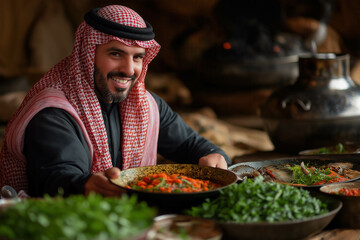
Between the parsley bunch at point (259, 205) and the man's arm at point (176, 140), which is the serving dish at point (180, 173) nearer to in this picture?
the parsley bunch at point (259, 205)

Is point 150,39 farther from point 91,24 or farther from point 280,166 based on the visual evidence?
point 280,166

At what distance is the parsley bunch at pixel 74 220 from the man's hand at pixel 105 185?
0.46 meters

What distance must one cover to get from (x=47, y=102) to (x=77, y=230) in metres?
1.24

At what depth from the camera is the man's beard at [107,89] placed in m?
2.58

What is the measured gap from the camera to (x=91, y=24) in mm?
2535

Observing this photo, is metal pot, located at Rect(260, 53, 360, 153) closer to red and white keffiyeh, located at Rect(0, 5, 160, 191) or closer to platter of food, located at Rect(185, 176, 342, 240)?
red and white keffiyeh, located at Rect(0, 5, 160, 191)

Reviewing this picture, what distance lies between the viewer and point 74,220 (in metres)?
1.36

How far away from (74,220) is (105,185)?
0.65m

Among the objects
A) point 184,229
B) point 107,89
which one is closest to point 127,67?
point 107,89

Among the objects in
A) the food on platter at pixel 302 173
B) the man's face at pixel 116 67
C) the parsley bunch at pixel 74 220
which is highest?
the man's face at pixel 116 67

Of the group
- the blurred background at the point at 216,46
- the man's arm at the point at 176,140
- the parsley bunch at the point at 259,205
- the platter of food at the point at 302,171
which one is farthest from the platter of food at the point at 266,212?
the blurred background at the point at 216,46

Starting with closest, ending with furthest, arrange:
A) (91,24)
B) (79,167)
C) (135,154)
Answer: (79,167) → (91,24) → (135,154)

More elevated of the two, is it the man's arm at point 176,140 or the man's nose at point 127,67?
the man's nose at point 127,67

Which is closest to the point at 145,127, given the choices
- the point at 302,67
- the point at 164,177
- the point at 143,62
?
the point at 143,62
